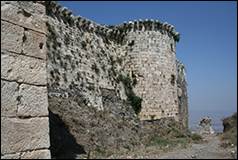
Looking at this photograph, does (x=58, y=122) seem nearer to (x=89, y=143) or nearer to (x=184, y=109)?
(x=89, y=143)

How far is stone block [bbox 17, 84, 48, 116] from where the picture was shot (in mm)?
4457

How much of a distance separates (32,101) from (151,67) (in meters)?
20.2

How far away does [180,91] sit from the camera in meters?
29.9

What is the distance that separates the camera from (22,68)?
176 inches

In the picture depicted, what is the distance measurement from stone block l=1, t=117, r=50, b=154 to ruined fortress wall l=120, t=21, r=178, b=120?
63.0ft

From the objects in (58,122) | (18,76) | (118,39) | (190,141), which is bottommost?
(190,141)

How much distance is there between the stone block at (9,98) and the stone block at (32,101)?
74 mm

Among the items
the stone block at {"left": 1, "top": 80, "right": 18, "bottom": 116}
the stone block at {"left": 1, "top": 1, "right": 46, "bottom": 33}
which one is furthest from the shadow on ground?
the stone block at {"left": 1, "top": 80, "right": 18, "bottom": 116}

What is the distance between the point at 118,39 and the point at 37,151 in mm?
20999

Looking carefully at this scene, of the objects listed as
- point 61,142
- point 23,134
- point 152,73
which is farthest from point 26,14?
point 152,73

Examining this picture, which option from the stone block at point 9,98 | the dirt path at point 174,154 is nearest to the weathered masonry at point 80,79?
the stone block at point 9,98

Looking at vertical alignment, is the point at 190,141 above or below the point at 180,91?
below

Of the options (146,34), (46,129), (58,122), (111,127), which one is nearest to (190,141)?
(111,127)

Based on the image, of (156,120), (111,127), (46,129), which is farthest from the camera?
(156,120)
